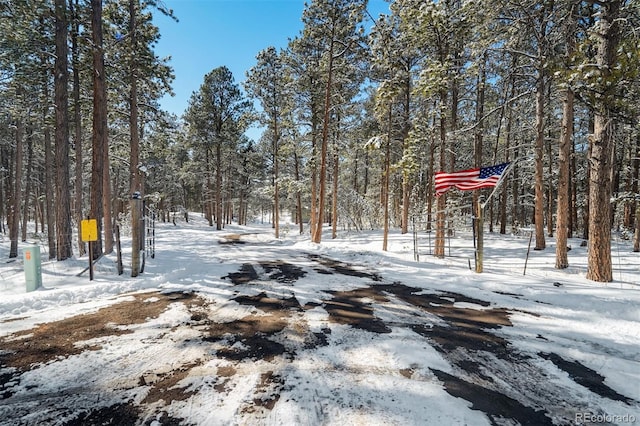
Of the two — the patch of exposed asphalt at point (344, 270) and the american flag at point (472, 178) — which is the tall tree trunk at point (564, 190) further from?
the patch of exposed asphalt at point (344, 270)

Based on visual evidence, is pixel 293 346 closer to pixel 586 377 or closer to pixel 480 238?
pixel 586 377

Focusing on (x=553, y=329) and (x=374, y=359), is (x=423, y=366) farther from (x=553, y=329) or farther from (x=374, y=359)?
(x=553, y=329)

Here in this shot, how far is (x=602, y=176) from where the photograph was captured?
6406 millimetres

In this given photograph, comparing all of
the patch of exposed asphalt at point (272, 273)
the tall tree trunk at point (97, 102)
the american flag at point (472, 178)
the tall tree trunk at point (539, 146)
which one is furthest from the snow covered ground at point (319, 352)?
the tall tree trunk at point (539, 146)

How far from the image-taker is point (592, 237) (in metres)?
6.59

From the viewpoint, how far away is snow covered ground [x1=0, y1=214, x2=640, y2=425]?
236 cm

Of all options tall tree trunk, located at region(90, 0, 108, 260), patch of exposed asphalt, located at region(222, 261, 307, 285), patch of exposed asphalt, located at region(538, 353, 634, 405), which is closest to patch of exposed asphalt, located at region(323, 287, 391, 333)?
patch of exposed asphalt, located at region(222, 261, 307, 285)

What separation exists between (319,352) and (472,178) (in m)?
7.37

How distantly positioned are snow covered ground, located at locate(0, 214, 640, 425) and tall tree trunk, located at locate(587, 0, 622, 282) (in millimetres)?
604

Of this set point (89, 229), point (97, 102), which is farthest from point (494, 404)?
point (97, 102)

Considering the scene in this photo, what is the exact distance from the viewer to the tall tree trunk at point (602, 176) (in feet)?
20.0

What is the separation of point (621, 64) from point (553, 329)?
14.8ft

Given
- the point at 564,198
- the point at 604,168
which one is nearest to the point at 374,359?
the point at 604,168

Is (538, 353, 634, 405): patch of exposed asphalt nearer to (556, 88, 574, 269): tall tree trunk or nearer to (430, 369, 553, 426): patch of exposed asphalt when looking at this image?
(430, 369, 553, 426): patch of exposed asphalt
